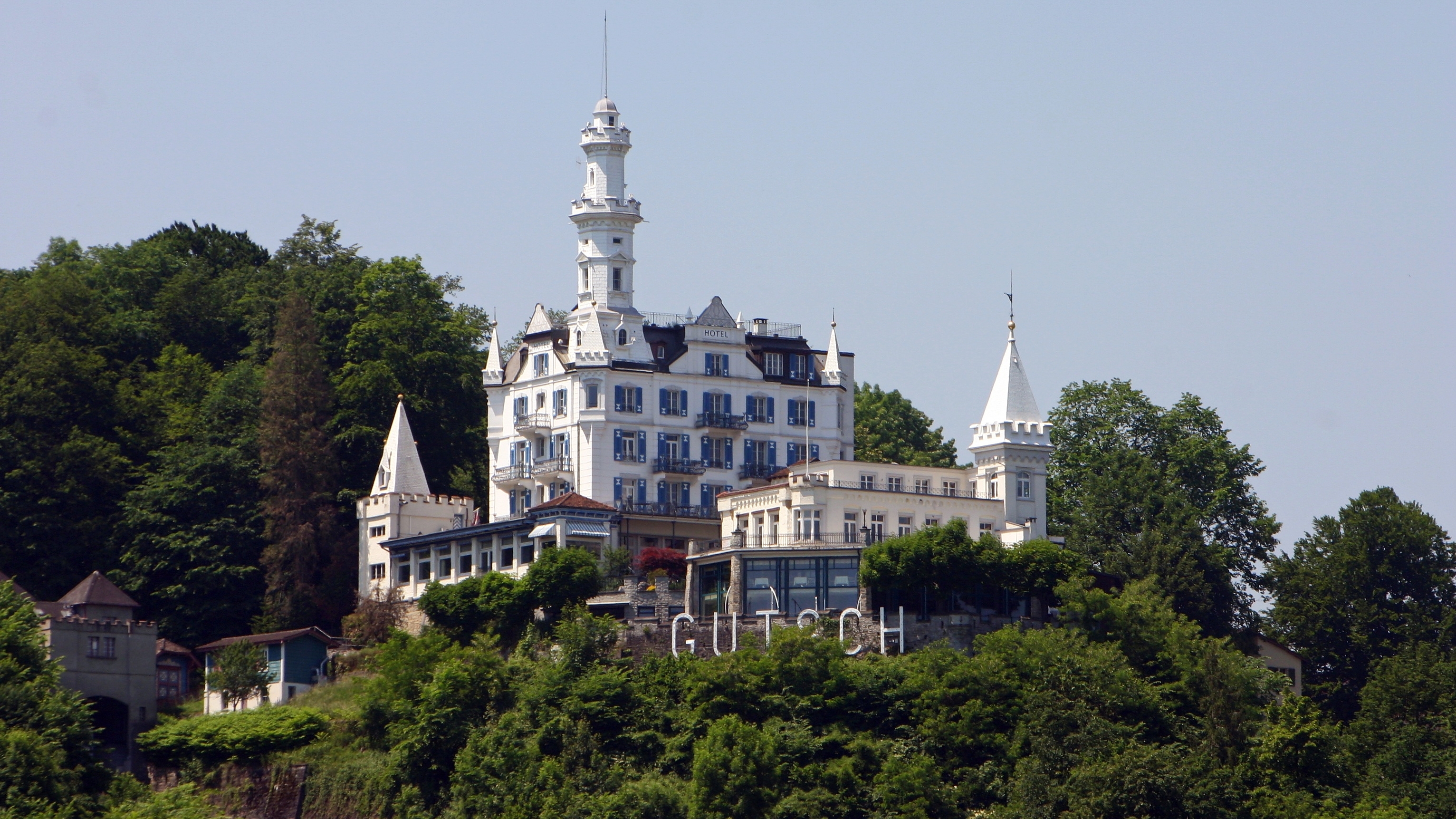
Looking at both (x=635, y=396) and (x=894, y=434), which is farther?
(x=894, y=434)

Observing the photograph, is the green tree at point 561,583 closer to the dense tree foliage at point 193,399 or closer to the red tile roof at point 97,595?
the dense tree foliage at point 193,399

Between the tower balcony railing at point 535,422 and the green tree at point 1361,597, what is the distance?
29.0 meters

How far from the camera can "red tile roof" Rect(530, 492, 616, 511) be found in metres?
103

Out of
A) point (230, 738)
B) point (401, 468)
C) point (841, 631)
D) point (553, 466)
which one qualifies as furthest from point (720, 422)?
point (230, 738)

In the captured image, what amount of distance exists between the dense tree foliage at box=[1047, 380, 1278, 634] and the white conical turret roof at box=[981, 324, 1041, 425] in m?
6.18

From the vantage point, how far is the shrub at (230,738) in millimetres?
93375

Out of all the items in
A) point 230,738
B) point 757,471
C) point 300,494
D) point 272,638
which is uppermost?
Answer: point 757,471

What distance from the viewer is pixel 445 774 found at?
91.2 meters

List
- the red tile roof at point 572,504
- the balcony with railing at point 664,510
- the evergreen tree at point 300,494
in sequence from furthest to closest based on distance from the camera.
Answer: the balcony with railing at point 664,510 → the evergreen tree at point 300,494 → the red tile roof at point 572,504

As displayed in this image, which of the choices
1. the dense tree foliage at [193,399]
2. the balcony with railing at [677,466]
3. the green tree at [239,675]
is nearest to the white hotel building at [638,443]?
the balcony with railing at [677,466]

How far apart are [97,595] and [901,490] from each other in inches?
1157

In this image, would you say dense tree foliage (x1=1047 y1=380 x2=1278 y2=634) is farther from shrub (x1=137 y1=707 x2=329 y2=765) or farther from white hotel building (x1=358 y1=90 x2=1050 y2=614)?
shrub (x1=137 y1=707 x2=329 y2=765)

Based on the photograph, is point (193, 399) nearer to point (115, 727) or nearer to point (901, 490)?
point (115, 727)

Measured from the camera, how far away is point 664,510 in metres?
108
